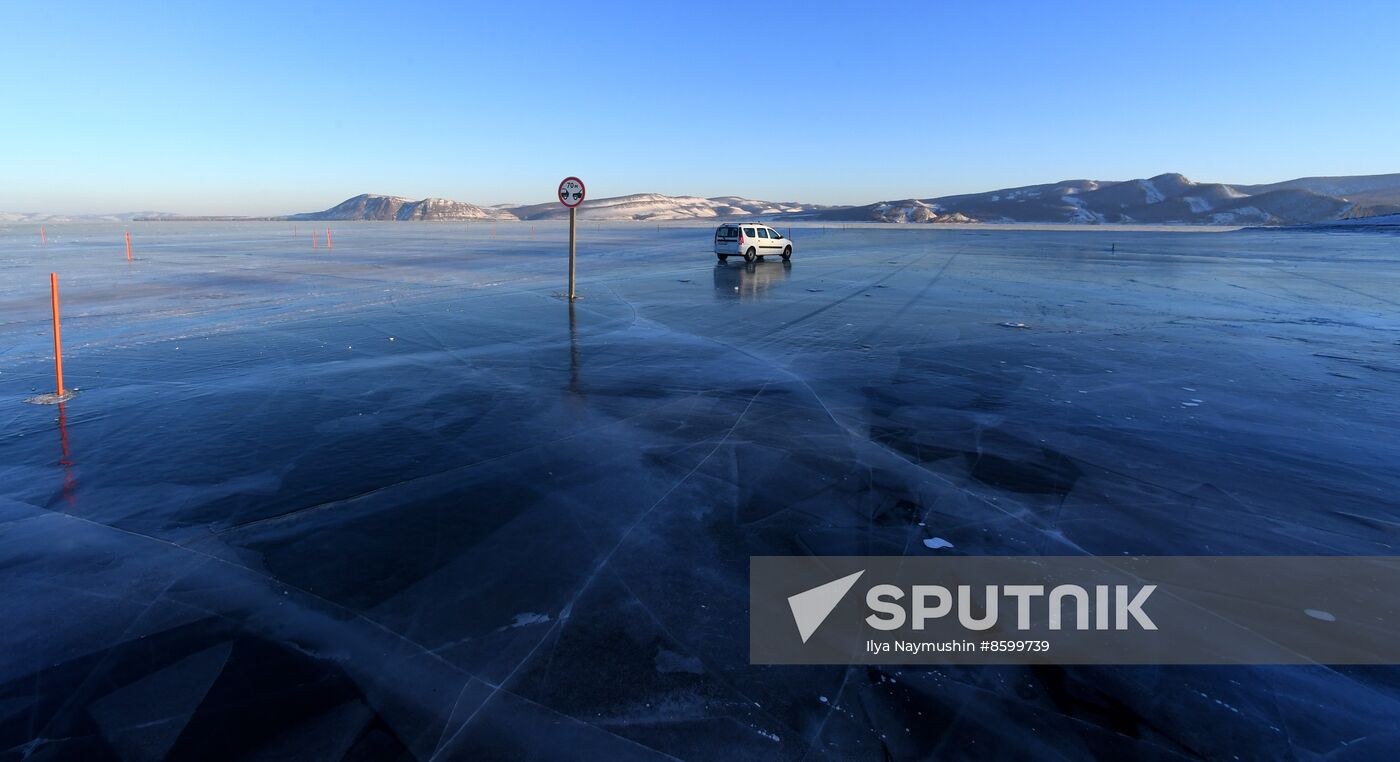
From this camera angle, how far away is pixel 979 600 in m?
4.39

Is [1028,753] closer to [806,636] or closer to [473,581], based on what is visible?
[806,636]

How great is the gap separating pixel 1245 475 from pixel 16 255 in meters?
46.7

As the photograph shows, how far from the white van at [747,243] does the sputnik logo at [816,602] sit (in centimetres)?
2663

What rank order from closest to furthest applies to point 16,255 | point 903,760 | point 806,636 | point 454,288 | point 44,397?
point 903,760 < point 806,636 < point 44,397 < point 454,288 < point 16,255

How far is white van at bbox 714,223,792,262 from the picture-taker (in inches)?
1192

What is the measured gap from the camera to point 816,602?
4.34m

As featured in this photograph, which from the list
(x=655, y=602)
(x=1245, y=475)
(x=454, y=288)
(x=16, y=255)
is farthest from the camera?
(x=16, y=255)

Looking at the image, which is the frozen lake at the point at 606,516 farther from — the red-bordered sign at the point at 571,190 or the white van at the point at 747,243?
the white van at the point at 747,243

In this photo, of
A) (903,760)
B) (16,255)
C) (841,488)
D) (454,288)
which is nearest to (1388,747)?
(903,760)

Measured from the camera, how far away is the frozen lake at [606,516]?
3.33 m

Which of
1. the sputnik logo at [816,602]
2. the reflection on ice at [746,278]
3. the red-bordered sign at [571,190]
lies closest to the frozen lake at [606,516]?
the sputnik logo at [816,602]

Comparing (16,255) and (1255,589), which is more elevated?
(16,255)

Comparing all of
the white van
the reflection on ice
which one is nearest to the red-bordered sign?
the reflection on ice

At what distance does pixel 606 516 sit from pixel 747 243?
85.4 ft
